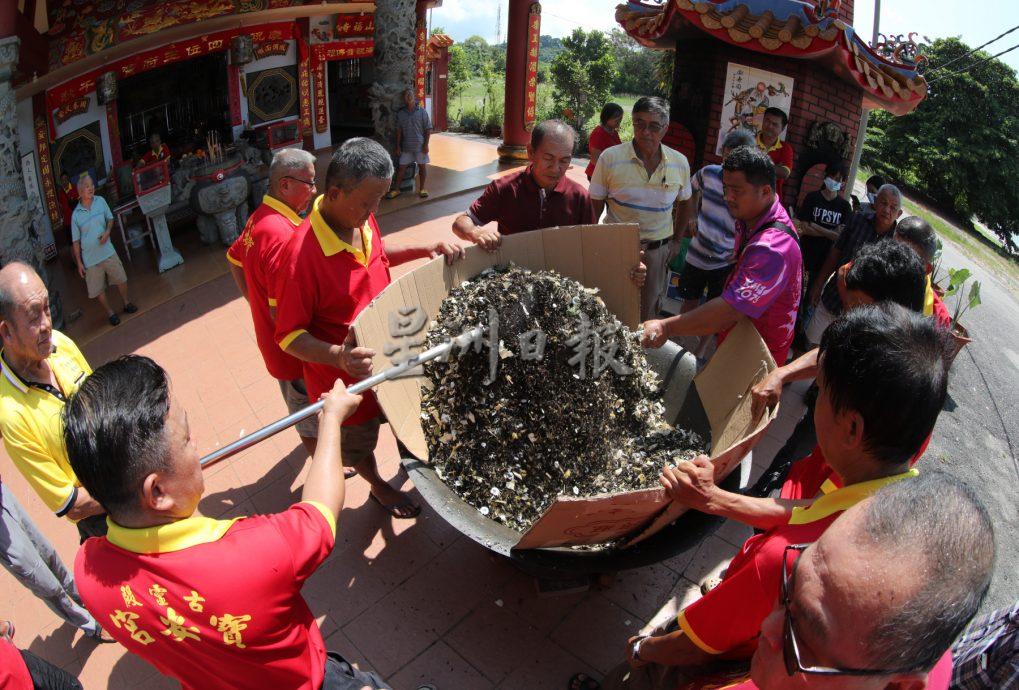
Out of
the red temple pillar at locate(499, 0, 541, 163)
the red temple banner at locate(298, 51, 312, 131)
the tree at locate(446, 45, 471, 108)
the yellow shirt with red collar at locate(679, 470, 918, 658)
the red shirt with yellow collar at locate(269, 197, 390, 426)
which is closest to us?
the yellow shirt with red collar at locate(679, 470, 918, 658)

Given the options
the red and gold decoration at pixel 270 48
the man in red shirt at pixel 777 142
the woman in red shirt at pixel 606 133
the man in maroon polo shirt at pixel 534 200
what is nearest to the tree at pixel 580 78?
the red and gold decoration at pixel 270 48

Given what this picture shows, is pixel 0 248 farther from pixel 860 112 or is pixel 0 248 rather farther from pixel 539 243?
pixel 860 112

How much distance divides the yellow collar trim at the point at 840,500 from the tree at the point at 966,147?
79.2 ft

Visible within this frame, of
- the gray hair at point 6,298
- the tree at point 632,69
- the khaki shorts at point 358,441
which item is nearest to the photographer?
the gray hair at point 6,298

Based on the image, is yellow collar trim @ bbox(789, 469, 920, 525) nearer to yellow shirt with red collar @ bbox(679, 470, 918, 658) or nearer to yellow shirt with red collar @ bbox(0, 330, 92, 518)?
yellow shirt with red collar @ bbox(679, 470, 918, 658)

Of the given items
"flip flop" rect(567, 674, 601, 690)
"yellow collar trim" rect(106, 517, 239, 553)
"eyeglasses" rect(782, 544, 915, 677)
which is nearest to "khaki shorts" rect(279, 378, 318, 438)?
"flip flop" rect(567, 674, 601, 690)

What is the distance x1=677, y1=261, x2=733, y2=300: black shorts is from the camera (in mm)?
4160

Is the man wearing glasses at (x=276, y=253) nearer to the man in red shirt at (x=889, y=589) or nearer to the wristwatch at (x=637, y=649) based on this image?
the wristwatch at (x=637, y=649)

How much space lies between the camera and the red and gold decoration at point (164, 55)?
21.7 ft

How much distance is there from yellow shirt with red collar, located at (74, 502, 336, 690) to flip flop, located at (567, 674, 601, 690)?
4.05 ft

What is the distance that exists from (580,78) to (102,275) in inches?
669

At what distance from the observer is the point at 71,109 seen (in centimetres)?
679

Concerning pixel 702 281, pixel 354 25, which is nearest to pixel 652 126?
pixel 702 281

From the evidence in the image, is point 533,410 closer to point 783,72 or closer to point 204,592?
point 204,592
